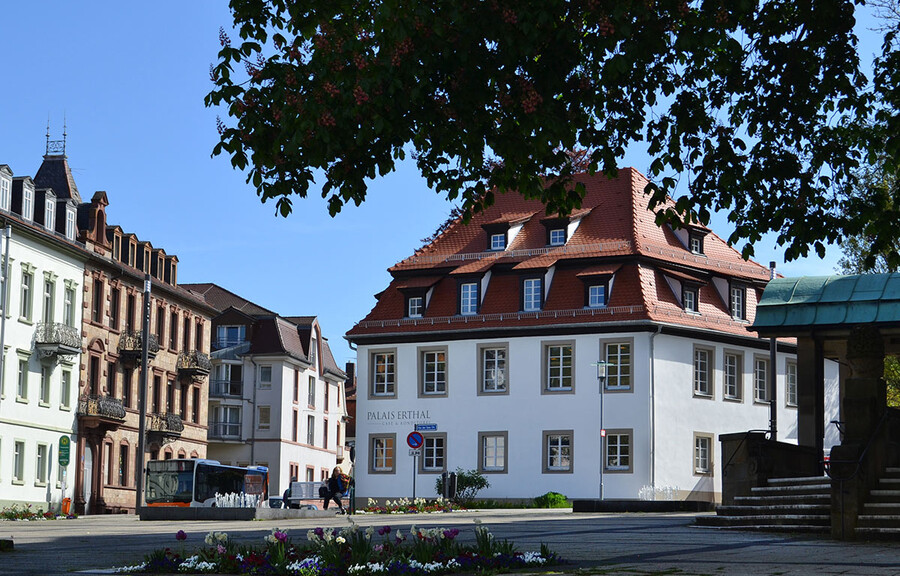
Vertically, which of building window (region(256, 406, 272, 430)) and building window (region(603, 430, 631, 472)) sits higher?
building window (region(256, 406, 272, 430))

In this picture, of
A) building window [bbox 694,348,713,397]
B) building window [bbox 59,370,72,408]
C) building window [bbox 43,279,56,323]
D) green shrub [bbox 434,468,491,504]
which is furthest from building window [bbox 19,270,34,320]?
building window [bbox 694,348,713,397]

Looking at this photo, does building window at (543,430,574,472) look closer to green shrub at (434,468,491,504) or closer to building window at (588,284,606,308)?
green shrub at (434,468,491,504)

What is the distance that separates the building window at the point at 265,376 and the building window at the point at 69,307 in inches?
1111

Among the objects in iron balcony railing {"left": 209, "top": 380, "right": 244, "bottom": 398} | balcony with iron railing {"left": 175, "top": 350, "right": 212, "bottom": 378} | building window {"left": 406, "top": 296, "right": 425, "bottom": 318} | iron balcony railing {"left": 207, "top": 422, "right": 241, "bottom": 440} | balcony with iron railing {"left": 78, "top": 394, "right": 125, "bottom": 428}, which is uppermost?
building window {"left": 406, "top": 296, "right": 425, "bottom": 318}

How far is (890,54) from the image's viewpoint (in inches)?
565

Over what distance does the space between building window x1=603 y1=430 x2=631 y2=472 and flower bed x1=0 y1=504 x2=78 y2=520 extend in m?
20.5

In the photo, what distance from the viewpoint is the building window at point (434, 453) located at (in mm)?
54062

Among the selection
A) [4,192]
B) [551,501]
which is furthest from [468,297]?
[4,192]

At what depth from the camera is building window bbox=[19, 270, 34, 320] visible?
53.5 m

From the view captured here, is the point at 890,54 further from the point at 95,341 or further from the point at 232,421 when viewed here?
the point at 232,421

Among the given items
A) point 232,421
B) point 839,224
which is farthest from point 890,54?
point 232,421

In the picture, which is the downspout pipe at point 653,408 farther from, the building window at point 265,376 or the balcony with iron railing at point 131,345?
the building window at point 265,376

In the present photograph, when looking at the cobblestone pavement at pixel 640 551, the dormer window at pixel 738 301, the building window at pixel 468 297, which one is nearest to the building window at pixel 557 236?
the building window at pixel 468 297

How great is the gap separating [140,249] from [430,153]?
184 feet
